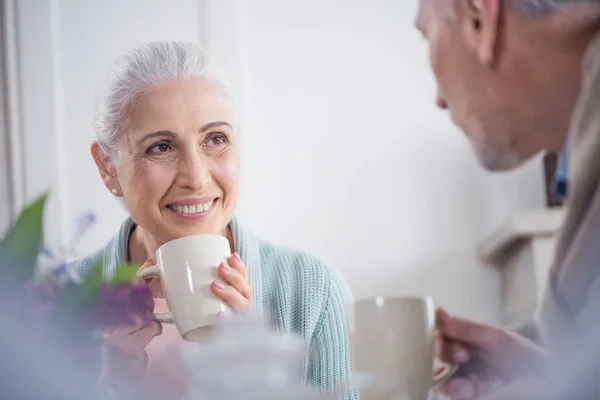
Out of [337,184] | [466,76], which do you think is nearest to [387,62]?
[337,184]

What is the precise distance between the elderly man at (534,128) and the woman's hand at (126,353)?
274 mm

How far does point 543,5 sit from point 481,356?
0.91 ft

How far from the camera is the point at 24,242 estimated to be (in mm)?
512

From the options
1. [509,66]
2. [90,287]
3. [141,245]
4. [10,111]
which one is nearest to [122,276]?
[90,287]

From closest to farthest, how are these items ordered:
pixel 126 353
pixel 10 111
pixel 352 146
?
pixel 126 353 → pixel 10 111 → pixel 352 146

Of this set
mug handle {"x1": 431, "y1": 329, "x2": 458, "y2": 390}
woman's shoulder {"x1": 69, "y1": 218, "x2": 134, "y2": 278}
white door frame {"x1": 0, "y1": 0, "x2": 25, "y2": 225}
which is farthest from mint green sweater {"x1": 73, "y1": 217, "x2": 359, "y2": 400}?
mug handle {"x1": 431, "y1": 329, "x2": 458, "y2": 390}

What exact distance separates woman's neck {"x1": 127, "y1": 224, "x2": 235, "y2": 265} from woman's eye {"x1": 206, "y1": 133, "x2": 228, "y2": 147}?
0.15 m

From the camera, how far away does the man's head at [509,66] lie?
1.81ft

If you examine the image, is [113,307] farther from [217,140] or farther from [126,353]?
[217,140]

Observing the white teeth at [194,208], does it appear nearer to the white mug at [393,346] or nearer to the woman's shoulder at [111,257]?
the woman's shoulder at [111,257]

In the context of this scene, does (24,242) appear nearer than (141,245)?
Yes

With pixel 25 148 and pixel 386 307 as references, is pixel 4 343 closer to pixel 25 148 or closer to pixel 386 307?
pixel 386 307

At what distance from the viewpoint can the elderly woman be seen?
45.4 inches

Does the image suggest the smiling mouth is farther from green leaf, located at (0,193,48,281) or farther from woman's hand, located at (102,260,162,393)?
green leaf, located at (0,193,48,281)
